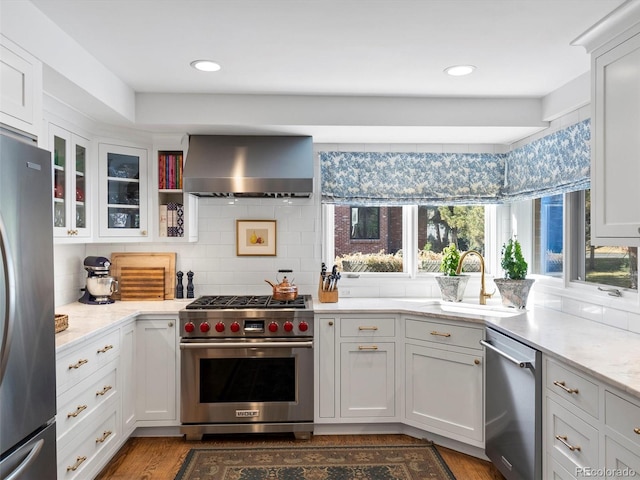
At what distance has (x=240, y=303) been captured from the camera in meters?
3.32

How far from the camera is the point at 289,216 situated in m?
3.86

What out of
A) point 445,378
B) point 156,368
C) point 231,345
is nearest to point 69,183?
point 156,368

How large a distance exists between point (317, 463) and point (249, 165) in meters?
2.06

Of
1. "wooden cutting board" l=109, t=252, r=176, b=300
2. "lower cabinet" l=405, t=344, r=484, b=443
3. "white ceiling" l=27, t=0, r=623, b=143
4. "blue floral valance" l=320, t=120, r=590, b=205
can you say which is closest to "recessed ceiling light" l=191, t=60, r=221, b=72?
"white ceiling" l=27, t=0, r=623, b=143

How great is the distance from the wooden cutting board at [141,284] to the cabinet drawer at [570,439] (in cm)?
284

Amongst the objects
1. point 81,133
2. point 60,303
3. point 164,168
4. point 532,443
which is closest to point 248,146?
point 164,168

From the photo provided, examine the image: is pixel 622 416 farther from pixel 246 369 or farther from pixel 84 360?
pixel 84 360

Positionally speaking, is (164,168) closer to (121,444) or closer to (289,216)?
(289,216)

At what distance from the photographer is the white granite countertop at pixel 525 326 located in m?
1.88

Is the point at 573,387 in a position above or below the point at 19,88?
below

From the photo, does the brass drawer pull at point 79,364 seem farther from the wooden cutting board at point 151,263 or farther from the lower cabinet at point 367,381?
the lower cabinet at point 367,381

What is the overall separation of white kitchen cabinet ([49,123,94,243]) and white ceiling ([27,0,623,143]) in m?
0.54

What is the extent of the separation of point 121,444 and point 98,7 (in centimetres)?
254

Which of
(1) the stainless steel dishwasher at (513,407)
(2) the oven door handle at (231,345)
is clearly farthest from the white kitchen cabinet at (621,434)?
(2) the oven door handle at (231,345)
